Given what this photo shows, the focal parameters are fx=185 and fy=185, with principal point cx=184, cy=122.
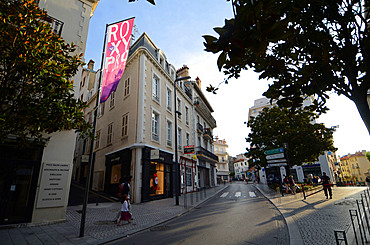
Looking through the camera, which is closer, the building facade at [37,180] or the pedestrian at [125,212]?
the building facade at [37,180]

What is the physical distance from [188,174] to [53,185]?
1474 centimetres

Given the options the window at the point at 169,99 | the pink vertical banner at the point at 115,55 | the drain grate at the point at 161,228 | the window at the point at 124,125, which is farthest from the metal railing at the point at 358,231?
the window at the point at 169,99

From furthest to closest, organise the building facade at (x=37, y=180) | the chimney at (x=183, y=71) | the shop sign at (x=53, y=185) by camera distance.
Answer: the chimney at (x=183, y=71) < the shop sign at (x=53, y=185) < the building facade at (x=37, y=180)

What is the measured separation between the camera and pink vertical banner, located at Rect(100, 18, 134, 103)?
6.96 meters

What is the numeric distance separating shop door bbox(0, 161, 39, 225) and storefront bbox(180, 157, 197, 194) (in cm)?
1321

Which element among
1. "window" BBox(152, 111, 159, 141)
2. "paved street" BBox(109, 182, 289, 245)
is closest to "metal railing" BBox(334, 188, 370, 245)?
"paved street" BBox(109, 182, 289, 245)

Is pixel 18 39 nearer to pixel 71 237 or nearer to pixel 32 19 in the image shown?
pixel 32 19

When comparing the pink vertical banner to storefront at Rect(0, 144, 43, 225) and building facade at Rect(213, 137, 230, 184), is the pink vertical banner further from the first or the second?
building facade at Rect(213, 137, 230, 184)

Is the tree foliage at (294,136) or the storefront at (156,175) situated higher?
the tree foliage at (294,136)

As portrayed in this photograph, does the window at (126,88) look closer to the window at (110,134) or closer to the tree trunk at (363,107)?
the window at (110,134)

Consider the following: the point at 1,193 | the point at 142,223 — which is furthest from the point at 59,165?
the point at 142,223

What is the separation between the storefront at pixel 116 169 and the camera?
44.2 feet

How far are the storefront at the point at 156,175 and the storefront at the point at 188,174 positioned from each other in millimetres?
2819

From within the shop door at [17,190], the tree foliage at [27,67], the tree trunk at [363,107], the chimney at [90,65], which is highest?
the chimney at [90,65]
